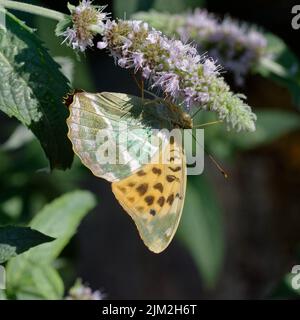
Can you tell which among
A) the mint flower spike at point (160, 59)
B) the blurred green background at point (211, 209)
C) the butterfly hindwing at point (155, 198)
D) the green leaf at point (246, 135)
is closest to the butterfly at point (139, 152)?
the butterfly hindwing at point (155, 198)

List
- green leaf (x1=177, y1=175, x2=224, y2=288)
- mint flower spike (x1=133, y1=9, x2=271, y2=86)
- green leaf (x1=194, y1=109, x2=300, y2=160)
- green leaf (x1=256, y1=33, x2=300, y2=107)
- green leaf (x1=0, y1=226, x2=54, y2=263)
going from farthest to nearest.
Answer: green leaf (x1=194, y1=109, x2=300, y2=160), green leaf (x1=177, y1=175, x2=224, y2=288), green leaf (x1=256, y1=33, x2=300, y2=107), mint flower spike (x1=133, y1=9, x2=271, y2=86), green leaf (x1=0, y1=226, x2=54, y2=263)

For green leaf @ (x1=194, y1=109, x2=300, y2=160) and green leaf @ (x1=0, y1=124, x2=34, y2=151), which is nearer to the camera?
green leaf @ (x1=0, y1=124, x2=34, y2=151)

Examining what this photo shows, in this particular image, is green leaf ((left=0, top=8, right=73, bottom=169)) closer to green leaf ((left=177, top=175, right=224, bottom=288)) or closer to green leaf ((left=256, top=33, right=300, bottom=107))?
green leaf ((left=256, top=33, right=300, bottom=107))

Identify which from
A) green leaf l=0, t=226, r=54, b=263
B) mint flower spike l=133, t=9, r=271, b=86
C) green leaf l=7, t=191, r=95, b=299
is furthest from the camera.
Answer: mint flower spike l=133, t=9, r=271, b=86

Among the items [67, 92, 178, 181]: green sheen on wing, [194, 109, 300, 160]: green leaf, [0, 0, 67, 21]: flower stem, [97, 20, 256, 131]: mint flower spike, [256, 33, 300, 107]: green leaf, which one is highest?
[0, 0, 67, 21]: flower stem

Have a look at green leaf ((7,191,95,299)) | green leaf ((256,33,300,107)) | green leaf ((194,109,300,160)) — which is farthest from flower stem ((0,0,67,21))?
green leaf ((194,109,300,160))

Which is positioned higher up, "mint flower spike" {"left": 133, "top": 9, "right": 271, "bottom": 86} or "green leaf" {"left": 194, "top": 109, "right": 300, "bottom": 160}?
"mint flower spike" {"left": 133, "top": 9, "right": 271, "bottom": 86}
